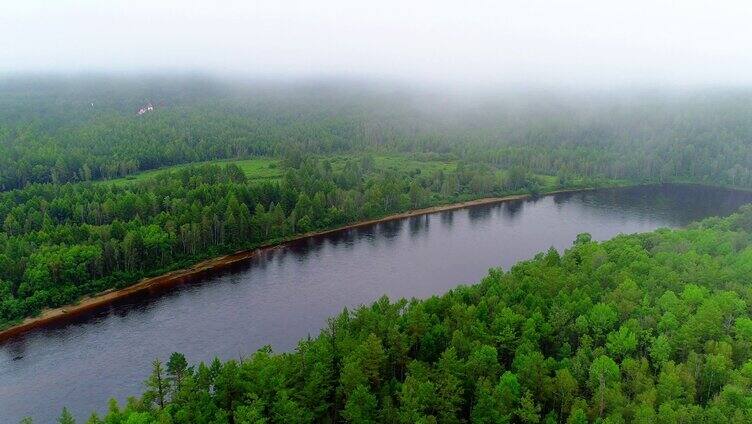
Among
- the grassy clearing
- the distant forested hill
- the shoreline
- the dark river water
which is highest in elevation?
the distant forested hill

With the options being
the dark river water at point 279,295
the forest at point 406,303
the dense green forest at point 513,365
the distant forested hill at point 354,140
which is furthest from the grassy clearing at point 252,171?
the dense green forest at point 513,365

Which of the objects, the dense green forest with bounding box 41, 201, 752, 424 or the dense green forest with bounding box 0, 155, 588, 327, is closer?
the dense green forest with bounding box 41, 201, 752, 424

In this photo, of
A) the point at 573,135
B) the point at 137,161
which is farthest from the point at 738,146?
the point at 137,161

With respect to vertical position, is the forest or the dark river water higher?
the forest

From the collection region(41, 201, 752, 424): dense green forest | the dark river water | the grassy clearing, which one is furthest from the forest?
the dark river water

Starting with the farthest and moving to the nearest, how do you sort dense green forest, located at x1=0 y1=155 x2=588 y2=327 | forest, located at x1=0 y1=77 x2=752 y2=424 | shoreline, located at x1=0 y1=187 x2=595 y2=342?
dense green forest, located at x1=0 y1=155 x2=588 y2=327 < shoreline, located at x1=0 y1=187 x2=595 y2=342 < forest, located at x1=0 y1=77 x2=752 y2=424

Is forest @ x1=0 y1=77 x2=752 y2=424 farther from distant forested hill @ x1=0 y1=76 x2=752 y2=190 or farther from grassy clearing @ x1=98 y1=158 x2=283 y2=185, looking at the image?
distant forested hill @ x1=0 y1=76 x2=752 y2=190

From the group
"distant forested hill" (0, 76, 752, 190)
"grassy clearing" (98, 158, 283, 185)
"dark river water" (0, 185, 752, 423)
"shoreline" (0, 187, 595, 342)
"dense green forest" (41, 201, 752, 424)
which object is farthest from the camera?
"distant forested hill" (0, 76, 752, 190)
